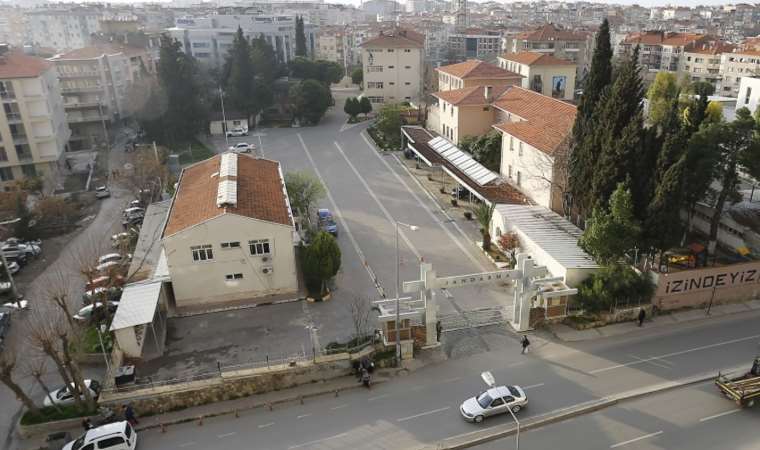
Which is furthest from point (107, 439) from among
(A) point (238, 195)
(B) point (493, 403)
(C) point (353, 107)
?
(C) point (353, 107)

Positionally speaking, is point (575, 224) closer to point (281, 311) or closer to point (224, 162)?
point (281, 311)

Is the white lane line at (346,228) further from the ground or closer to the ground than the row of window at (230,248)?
closer to the ground

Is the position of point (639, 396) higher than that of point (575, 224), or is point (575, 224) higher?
point (575, 224)

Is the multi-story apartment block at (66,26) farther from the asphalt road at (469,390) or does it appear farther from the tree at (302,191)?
the asphalt road at (469,390)

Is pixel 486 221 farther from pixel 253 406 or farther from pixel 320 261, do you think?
pixel 253 406

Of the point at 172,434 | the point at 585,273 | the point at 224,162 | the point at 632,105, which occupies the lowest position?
the point at 172,434

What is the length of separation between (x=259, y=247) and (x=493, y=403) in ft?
50.4

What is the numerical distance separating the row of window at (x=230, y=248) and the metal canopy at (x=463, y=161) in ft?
59.9

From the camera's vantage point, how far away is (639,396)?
76.3 ft

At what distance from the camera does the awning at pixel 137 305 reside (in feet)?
85.5

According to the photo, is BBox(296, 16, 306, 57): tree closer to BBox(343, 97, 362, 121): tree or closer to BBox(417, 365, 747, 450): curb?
BBox(343, 97, 362, 121): tree

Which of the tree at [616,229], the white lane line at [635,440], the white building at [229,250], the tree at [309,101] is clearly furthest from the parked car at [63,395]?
the tree at [309,101]

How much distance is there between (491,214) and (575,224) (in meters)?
5.42

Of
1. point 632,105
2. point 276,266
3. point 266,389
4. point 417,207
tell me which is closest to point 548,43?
point 417,207
